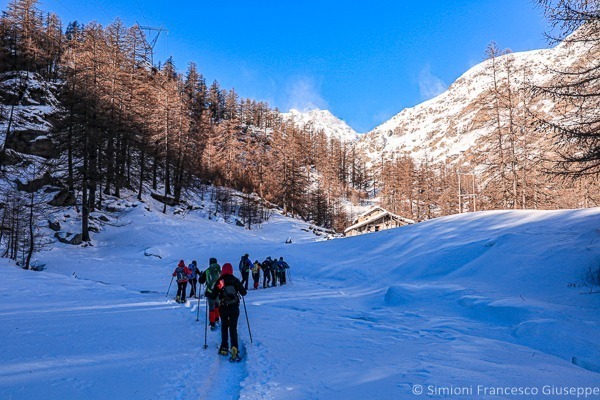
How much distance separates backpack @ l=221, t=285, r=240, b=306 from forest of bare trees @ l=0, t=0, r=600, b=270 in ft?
40.1

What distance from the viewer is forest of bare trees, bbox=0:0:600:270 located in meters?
12.5

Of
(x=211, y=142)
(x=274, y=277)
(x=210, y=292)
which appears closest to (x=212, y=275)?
(x=210, y=292)

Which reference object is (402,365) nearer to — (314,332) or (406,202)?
(314,332)

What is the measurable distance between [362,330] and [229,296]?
379 centimetres

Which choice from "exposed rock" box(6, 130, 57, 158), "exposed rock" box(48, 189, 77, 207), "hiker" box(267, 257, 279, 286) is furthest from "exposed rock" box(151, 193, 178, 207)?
"hiker" box(267, 257, 279, 286)

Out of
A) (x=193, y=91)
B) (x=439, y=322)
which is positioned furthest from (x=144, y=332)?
(x=193, y=91)

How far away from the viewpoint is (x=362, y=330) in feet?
26.9

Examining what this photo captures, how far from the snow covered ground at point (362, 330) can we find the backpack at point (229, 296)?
0.99m

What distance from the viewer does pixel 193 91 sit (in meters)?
79.9

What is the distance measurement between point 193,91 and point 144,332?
82242mm

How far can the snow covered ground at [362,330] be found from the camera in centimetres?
450

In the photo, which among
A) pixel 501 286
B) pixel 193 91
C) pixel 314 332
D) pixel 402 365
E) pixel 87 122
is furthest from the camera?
pixel 193 91

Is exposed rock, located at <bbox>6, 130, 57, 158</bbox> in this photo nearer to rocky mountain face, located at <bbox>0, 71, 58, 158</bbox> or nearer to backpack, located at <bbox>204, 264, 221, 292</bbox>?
rocky mountain face, located at <bbox>0, 71, 58, 158</bbox>

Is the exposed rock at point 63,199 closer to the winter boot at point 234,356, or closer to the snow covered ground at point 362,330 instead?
the snow covered ground at point 362,330
